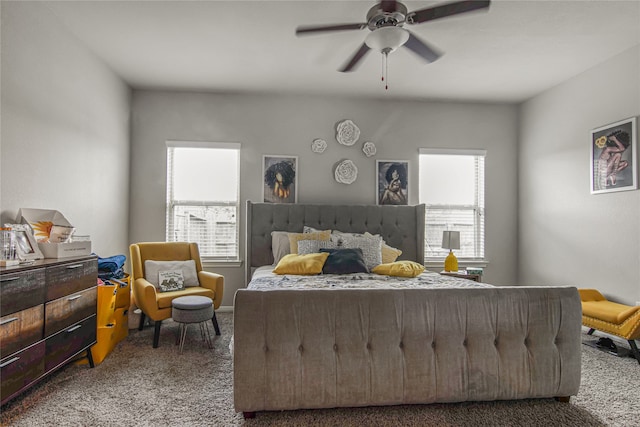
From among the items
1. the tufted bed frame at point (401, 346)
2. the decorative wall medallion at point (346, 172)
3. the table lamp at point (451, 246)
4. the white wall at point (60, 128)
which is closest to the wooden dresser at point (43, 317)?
the white wall at point (60, 128)

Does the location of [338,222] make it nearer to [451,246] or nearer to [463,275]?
[451,246]

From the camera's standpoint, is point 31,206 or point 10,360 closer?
point 10,360

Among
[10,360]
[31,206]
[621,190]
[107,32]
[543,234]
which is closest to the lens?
[10,360]

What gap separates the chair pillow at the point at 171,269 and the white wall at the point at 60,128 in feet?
1.86

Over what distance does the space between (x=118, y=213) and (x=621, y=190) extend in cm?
539

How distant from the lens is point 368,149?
16.4 feet

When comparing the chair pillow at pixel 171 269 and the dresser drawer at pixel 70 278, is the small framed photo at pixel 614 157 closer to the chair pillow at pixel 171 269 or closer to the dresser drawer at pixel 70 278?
the chair pillow at pixel 171 269

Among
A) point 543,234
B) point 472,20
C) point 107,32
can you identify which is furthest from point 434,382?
point 107,32

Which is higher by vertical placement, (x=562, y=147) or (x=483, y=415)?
(x=562, y=147)

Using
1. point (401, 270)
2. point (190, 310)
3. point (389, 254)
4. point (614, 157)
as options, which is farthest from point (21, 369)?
point (614, 157)

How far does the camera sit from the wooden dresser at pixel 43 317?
2.04 meters

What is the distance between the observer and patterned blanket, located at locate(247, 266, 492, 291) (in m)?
3.04

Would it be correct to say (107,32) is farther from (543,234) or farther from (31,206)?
(543,234)

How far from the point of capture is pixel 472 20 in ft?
10.1
